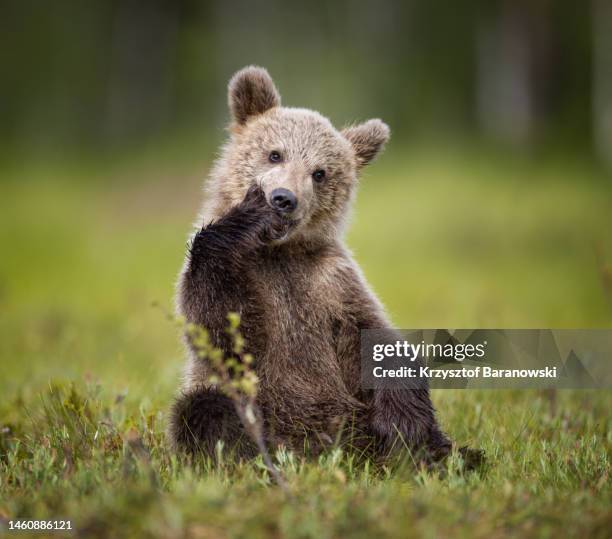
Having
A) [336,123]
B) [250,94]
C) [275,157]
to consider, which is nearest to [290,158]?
[275,157]

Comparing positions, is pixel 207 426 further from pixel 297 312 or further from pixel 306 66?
pixel 306 66

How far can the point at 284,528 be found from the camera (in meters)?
3.03

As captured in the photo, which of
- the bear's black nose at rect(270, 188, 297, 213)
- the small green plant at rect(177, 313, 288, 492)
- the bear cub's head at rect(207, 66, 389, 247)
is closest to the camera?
the small green plant at rect(177, 313, 288, 492)

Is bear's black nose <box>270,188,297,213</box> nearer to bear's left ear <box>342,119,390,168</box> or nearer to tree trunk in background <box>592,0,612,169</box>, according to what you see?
bear's left ear <box>342,119,390,168</box>

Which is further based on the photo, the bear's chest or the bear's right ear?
the bear's right ear

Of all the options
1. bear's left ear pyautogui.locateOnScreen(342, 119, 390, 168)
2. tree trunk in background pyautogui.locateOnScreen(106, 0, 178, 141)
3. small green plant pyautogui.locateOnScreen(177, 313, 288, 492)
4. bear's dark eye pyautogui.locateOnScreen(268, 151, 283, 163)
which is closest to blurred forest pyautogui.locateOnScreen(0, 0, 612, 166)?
tree trunk in background pyautogui.locateOnScreen(106, 0, 178, 141)

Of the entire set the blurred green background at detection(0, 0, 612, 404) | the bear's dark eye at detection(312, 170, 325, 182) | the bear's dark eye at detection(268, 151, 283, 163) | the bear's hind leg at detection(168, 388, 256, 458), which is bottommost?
the bear's hind leg at detection(168, 388, 256, 458)

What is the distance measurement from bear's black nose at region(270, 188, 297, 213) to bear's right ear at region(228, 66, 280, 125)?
3.59 ft

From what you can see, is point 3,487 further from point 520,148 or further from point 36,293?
point 520,148

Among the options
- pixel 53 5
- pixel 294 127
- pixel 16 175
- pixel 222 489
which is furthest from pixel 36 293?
pixel 53 5

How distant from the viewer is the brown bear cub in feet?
13.8

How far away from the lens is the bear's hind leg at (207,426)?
4.00 meters

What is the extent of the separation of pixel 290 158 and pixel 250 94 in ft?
2.24

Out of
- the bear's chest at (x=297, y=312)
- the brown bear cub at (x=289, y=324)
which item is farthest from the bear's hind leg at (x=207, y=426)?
the bear's chest at (x=297, y=312)
